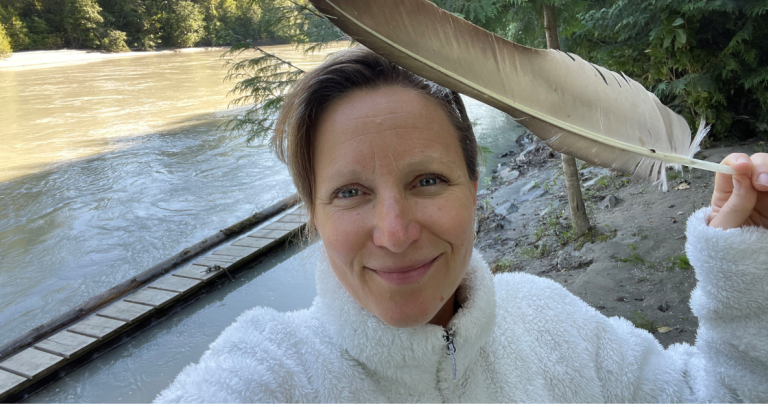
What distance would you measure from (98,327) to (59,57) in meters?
32.4

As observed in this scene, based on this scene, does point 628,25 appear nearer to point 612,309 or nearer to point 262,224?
point 612,309

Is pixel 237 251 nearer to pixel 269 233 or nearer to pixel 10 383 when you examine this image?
pixel 269 233

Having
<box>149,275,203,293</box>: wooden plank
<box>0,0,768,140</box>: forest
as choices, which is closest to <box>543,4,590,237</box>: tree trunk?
<box>0,0,768,140</box>: forest

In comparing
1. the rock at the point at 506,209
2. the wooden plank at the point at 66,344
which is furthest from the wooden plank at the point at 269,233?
the rock at the point at 506,209

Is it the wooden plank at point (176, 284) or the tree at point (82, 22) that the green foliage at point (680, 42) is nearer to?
the wooden plank at point (176, 284)

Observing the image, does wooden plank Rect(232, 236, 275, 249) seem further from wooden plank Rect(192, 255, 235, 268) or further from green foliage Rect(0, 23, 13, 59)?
Result: green foliage Rect(0, 23, 13, 59)

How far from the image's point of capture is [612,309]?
119 inches

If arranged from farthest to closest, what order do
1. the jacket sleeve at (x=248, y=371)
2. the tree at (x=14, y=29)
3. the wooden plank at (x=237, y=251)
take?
the tree at (x=14, y=29) → the wooden plank at (x=237, y=251) → the jacket sleeve at (x=248, y=371)

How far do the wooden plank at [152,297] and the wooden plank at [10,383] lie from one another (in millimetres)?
1115

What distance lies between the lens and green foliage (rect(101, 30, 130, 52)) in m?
31.4

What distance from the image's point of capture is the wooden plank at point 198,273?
488cm

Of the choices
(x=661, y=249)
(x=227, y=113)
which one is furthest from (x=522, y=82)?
(x=227, y=113)

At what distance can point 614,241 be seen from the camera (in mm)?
3875

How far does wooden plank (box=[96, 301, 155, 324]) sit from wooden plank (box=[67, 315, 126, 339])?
0.06m
